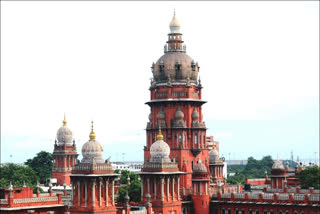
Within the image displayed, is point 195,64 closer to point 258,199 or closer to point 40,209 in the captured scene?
point 258,199

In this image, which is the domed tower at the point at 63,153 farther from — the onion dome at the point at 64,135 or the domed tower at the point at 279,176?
the domed tower at the point at 279,176

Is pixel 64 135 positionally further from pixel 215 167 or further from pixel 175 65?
pixel 175 65

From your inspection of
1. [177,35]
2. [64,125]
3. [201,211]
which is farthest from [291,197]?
[64,125]

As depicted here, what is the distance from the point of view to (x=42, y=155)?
4941 inches

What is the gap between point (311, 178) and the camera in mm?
99188

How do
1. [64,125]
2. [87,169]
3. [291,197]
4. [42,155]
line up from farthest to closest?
[42,155] → [64,125] → [291,197] → [87,169]

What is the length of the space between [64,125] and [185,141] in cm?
3292

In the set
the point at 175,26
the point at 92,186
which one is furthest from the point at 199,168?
the point at 92,186

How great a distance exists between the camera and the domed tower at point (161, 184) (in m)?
70.8

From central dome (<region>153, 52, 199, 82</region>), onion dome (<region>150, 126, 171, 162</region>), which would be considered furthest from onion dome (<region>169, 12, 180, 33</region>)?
onion dome (<region>150, 126, 171, 162</region>)

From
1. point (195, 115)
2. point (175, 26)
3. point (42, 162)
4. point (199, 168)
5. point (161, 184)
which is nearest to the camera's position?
point (161, 184)

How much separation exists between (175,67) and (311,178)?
1089 inches

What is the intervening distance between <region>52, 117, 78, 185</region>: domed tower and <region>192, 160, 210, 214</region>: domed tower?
33739 mm

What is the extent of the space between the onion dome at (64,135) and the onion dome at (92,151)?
4867 cm
